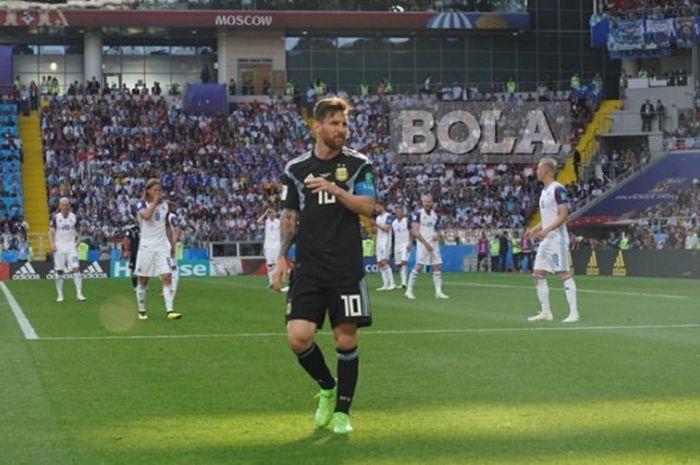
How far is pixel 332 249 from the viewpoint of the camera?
10.7 m

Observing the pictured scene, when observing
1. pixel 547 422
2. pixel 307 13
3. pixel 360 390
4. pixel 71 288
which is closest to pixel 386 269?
pixel 71 288

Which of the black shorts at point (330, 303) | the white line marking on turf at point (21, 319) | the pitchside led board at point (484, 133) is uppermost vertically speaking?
the pitchside led board at point (484, 133)

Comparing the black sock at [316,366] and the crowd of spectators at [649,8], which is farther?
the crowd of spectators at [649,8]

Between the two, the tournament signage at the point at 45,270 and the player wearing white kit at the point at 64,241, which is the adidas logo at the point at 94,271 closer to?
the tournament signage at the point at 45,270

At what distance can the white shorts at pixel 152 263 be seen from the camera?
79.9ft

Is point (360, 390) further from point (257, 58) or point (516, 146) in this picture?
point (257, 58)

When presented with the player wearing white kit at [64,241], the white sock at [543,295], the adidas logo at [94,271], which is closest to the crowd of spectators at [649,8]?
the adidas logo at [94,271]

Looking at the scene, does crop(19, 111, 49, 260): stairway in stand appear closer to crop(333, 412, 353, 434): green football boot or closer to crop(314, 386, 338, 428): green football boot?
crop(314, 386, 338, 428): green football boot

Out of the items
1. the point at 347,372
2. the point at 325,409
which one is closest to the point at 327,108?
the point at 347,372

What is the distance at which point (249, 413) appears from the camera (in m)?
11.7

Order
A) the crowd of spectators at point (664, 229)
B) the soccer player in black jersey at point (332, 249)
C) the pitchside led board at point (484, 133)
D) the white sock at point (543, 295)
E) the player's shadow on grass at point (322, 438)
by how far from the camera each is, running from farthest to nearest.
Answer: the pitchside led board at point (484, 133)
the crowd of spectators at point (664, 229)
the white sock at point (543, 295)
the soccer player in black jersey at point (332, 249)
the player's shadow on grass at point (322, 438)

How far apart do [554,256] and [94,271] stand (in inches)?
1373

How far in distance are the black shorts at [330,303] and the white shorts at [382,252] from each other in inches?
1092

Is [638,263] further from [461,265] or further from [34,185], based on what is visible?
[34,185]
